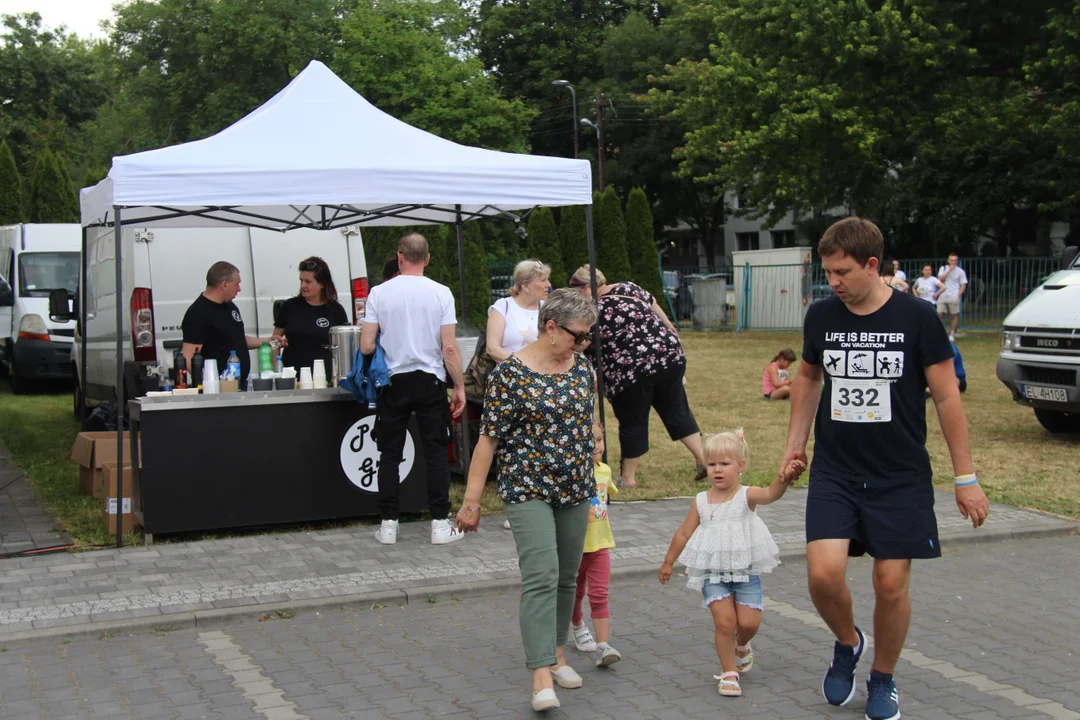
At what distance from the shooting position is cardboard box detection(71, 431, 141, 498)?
8.78 meters

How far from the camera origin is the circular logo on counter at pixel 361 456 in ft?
27.8

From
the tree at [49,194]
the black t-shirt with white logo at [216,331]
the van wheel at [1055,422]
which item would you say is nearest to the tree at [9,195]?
the tree at [49,194]

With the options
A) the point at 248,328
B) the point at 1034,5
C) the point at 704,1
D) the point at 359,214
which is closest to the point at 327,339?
the point at 359,214

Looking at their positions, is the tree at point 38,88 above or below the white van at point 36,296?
above

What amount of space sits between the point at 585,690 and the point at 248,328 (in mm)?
8718

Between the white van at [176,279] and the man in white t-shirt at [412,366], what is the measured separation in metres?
4.11

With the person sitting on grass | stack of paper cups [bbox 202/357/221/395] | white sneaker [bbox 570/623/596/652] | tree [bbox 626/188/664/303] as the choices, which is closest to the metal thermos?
stack of paper cups [bbox 202/357/221/395]

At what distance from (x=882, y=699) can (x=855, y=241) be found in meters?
1.70

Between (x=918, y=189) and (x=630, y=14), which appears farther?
(x=630, y=14)

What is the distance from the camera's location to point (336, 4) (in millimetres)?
55375

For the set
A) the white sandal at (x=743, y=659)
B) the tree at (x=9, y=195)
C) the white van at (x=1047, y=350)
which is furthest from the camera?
the tree at (x=9, y=195)

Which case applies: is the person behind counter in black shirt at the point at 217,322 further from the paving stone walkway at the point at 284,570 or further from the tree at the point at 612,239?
the tree at the point at 612,239

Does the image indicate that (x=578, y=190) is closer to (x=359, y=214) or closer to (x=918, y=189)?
(x=359, y=214)

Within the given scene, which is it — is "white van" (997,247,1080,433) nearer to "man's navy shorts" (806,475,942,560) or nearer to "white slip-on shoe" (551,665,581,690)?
"man's navy shorts" (806,475,942,560)
